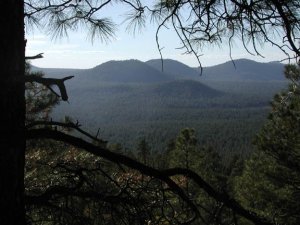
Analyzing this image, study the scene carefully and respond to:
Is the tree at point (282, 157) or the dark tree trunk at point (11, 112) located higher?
the dark tree trunk at point (11, 112)

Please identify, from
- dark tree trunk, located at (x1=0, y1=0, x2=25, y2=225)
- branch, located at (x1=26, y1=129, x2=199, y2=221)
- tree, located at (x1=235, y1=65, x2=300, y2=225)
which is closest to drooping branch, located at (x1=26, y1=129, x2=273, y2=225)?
branch, located at (x1=26, y1=129, x2=199, y2=221)

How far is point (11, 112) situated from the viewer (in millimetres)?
1795

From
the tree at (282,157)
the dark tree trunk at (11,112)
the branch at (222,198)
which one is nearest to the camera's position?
the dark tree trunk at (11,112)

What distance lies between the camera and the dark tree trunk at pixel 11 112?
1.77 meters

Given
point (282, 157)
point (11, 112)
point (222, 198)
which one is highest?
point (11, 112)

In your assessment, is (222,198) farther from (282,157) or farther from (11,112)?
(282,157)

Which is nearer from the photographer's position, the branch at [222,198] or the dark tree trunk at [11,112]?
the dark tree trunk at [11,112]

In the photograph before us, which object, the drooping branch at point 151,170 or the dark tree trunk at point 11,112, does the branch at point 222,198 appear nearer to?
the drooping branch at point 151,170

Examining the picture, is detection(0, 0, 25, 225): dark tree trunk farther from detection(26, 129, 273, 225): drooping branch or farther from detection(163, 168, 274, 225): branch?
detection(163, 168, 274, 225): branch

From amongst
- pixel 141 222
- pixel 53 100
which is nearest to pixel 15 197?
pixel 141 222

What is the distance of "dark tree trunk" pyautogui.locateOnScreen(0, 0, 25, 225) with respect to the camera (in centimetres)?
177

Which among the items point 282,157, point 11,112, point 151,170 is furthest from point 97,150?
point 282,157

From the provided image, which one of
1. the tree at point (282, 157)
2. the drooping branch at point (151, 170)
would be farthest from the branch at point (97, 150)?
the tree at point (282, 157)

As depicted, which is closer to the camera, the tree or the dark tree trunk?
the dark tree trunk
